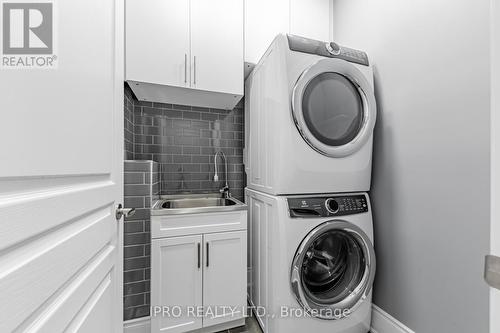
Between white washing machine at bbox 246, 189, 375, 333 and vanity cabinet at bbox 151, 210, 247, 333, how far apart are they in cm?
17

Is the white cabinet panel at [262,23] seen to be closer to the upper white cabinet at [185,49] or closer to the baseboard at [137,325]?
the upper white cabinet at [185,49]

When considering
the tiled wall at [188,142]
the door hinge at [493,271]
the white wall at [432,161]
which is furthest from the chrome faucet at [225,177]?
the door hinge at [493,271]

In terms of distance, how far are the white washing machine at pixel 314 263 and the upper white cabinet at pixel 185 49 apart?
3.00 feet

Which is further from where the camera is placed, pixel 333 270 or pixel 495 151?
pixel 333 270

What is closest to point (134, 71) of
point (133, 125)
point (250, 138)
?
point (133, 125)

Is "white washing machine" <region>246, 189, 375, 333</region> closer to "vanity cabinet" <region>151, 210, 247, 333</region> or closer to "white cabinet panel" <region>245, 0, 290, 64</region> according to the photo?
"vanity cabinet" <region>151, 210, 247, 333</region>

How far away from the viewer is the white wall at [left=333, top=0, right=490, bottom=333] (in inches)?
39.4

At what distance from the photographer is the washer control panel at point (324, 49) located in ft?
4.11

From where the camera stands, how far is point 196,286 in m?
1.39

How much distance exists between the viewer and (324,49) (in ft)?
4.29

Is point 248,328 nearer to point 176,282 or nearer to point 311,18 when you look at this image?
point 176,282

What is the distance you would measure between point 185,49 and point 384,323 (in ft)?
7.47

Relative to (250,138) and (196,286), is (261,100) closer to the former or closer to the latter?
(250,138)

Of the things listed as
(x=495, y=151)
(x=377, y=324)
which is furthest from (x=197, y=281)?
(x=495, y=151)
